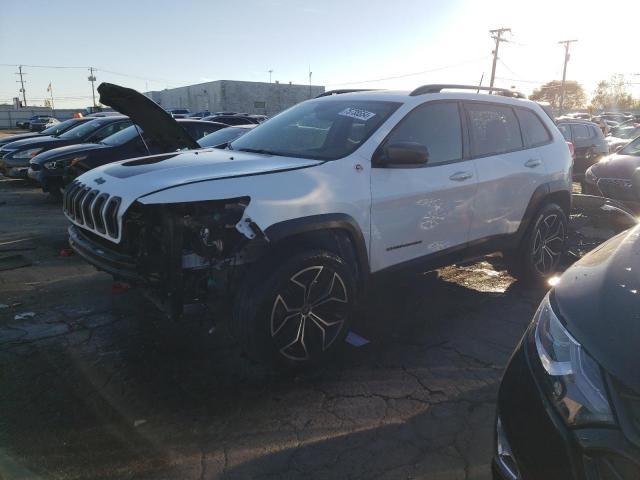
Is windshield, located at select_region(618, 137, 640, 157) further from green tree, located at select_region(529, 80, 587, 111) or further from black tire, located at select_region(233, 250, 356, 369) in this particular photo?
green tree, located at select_region(529, 80, 587, 111)

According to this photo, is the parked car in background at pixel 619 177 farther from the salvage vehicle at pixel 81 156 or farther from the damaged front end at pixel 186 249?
the salvage vehicle at pixel 81 156

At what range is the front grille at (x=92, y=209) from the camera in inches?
115

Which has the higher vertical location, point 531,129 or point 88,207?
point 531,129

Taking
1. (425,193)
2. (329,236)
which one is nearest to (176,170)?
(329,236)

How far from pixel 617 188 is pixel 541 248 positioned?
14.2 feet

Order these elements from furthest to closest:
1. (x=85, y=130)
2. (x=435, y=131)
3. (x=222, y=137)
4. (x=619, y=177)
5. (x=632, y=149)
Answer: (x=85, y=130) → (x=632, y=149) → (x=619, y=177) → (x=222, y=137) → (x=435, y=131)

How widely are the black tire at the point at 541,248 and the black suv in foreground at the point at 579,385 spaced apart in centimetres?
287

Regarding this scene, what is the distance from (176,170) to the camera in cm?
308

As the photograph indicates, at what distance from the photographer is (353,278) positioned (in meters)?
3.31

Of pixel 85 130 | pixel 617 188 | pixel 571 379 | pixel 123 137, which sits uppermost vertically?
pixel 85 130

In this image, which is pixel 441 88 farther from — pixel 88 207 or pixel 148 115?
pixel 88 207

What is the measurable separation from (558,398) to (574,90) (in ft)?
326

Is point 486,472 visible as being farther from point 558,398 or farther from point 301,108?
point 301,108

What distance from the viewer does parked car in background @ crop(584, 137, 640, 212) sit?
312 inches
